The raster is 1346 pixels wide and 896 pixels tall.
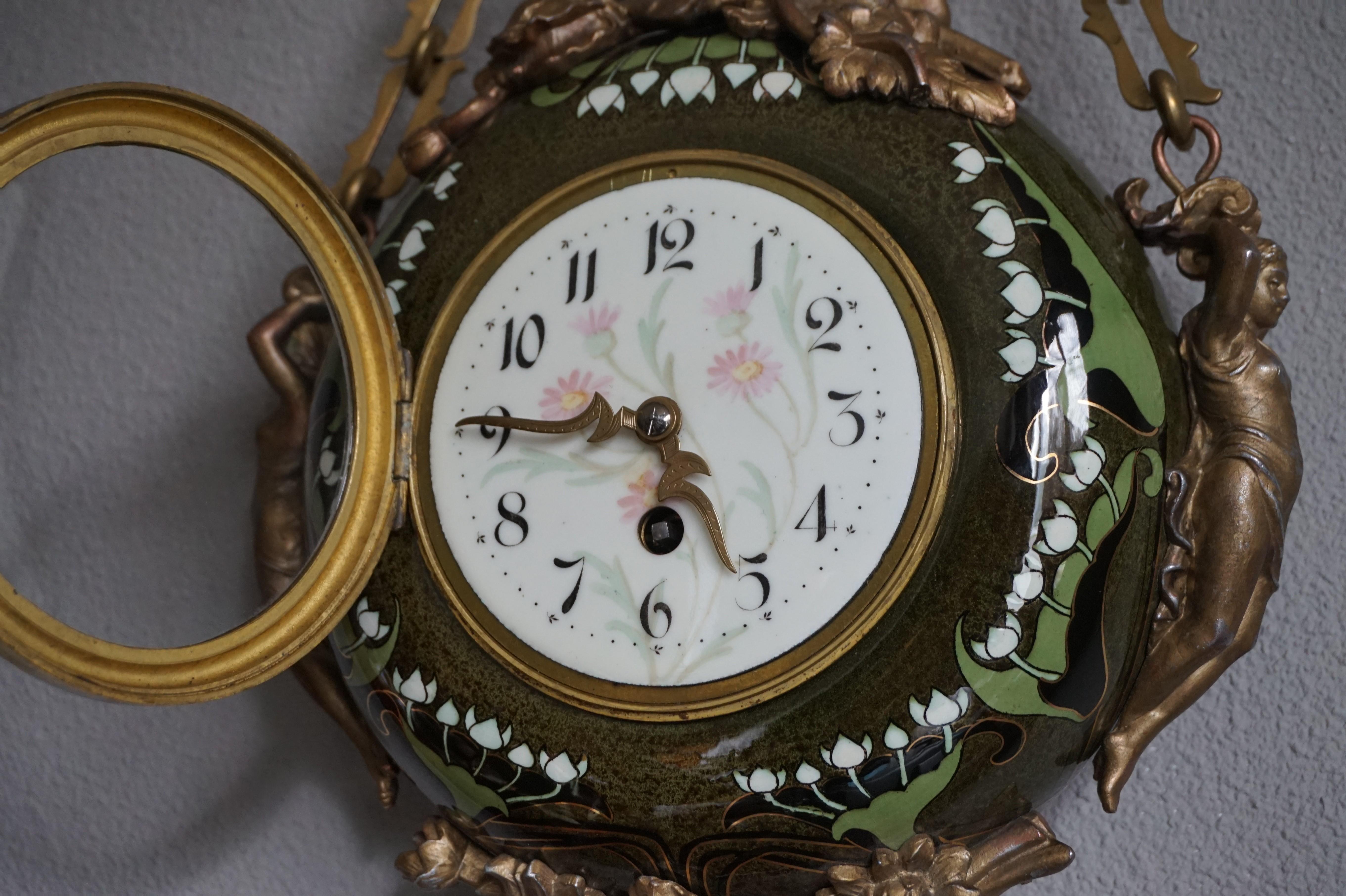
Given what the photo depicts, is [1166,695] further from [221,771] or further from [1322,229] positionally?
[221,771]

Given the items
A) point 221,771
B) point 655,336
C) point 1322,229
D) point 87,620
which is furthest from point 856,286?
point 221,771

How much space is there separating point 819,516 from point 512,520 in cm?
18

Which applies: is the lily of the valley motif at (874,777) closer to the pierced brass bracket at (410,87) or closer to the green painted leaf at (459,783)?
the green painted leaf at (459,783)

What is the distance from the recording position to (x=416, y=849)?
0.71m

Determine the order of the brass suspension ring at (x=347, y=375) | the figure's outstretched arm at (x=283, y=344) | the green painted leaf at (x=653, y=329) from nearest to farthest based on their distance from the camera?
the brass suspension ring at (x=347, y=375) → the green painted leaf at (x=653, y=329) → the figure's outstretched arm at (x=283, y=344)

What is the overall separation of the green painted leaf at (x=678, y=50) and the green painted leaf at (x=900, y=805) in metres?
0.44

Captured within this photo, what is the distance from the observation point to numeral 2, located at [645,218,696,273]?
0.69 metres

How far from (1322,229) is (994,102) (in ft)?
0.85

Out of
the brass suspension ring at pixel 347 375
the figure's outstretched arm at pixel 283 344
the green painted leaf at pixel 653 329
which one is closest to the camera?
the brass suspension ring at pixel 347 375

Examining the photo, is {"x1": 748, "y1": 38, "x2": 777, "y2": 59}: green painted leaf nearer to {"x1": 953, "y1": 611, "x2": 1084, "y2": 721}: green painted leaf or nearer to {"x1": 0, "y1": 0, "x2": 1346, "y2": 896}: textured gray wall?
{"x1": 0, "y1": 0, "x2": 1346, "y2": 896}: textured gray wall

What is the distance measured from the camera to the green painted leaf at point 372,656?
701 mm

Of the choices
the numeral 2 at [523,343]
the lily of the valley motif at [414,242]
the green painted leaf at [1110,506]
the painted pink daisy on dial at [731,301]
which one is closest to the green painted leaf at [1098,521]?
the green painted leaf at [1110,506]

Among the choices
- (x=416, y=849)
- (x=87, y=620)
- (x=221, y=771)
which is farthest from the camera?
(x=221, y=771)

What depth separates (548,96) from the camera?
0.77 m
